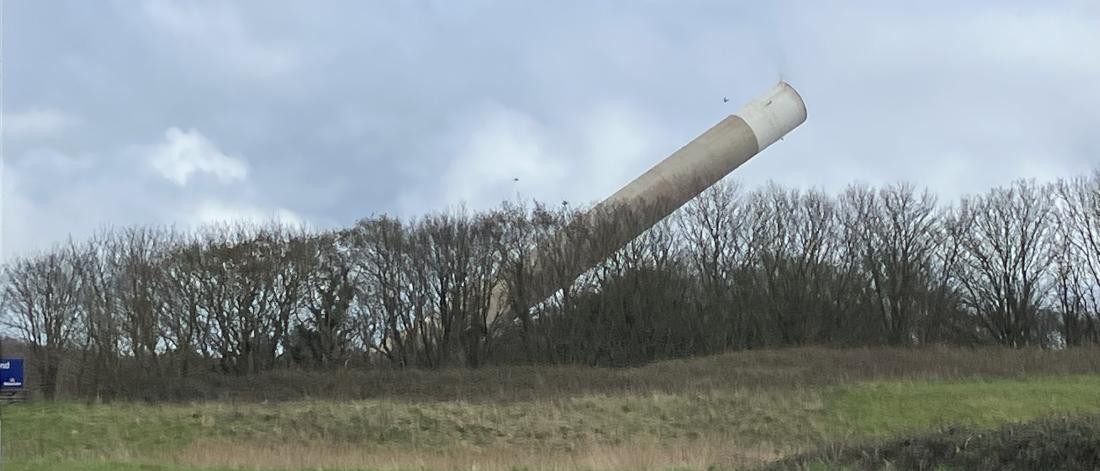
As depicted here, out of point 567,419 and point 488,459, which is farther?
point 567,419

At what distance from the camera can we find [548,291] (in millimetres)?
37875

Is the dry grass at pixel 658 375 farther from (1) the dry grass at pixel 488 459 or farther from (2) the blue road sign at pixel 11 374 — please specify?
(1) the dry grass at pixel 488 459

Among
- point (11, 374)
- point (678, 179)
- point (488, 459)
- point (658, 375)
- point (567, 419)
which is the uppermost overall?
point (678, 179)

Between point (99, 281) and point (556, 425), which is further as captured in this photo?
point (99, 281)

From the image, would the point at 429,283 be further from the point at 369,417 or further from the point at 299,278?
the point at 369,417

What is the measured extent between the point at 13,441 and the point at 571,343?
2019cm

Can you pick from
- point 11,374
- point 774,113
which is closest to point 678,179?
point 774,113

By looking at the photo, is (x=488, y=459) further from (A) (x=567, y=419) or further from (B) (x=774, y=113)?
(B) (x=774, y=113)

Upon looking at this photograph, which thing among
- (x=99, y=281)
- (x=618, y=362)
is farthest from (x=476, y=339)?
(x=99, y=281)

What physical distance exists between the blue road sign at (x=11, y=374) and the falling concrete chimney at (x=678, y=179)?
Result: 1617cm

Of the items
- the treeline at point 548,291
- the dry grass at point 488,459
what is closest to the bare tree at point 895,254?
the treeline at point 548,291

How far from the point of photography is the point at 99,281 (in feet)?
123

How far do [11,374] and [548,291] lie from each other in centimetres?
1815

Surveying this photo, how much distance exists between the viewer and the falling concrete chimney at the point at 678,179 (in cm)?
3847
